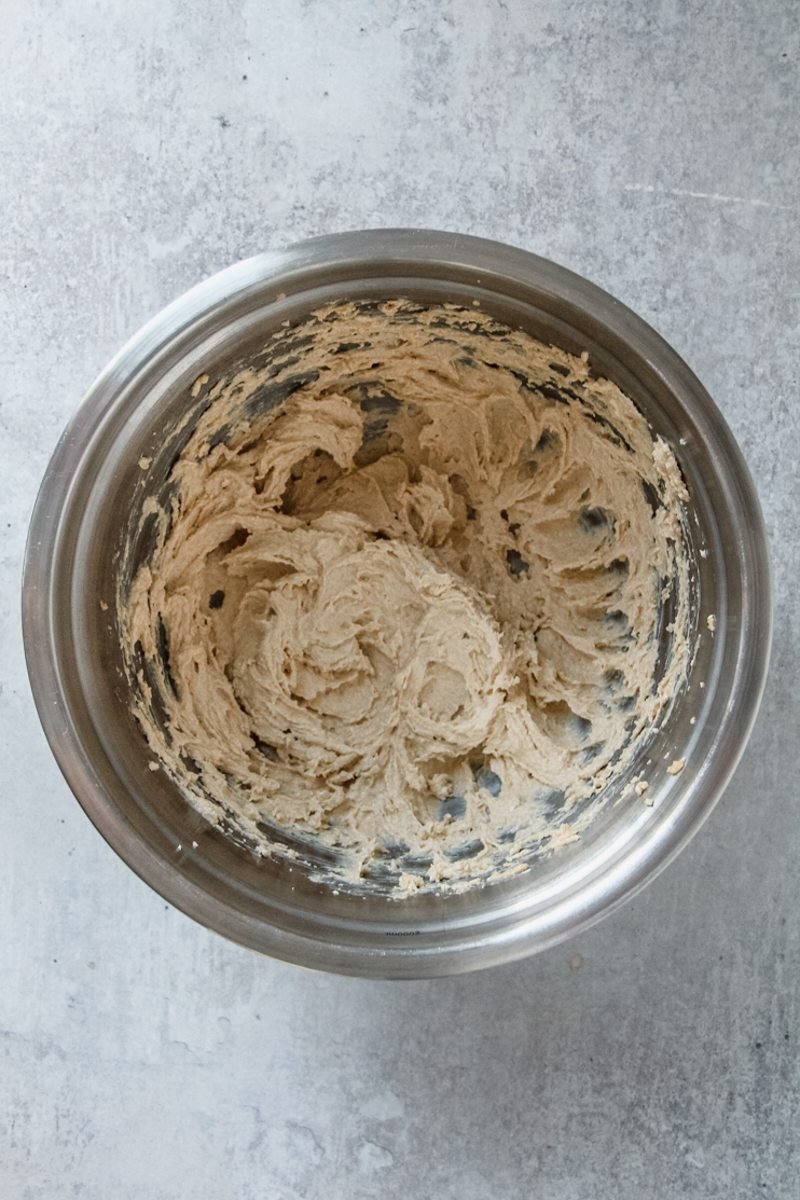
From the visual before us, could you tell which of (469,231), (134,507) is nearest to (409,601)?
(134,507)

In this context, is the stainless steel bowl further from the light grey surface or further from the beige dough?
the light grey surface

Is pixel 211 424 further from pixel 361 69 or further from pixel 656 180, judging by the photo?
pixel 656 180

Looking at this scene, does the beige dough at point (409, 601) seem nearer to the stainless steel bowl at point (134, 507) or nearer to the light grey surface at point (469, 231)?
the stainless steel bowl at point (134, 507)

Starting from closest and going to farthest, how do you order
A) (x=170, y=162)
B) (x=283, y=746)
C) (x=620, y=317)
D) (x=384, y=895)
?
(x=620, y=317), (x=384, y=895), (x=283, y=746), (x=170, y=162)

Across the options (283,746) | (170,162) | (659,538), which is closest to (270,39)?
(170,162)

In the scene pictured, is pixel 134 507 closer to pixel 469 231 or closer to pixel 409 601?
pixel 409 601

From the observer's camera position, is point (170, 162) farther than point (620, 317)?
Yes

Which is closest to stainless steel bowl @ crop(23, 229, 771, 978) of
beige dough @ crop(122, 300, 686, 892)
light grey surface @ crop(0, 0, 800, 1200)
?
beige dough @ crop(122, 300, 686, 892)
